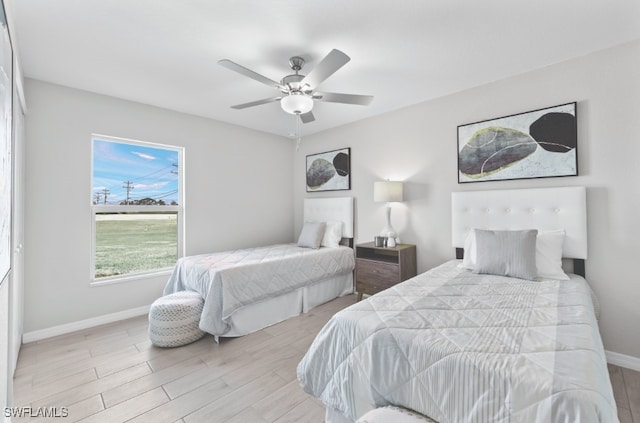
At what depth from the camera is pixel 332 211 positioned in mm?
4254

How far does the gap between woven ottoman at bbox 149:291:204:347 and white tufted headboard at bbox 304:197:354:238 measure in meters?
2.22

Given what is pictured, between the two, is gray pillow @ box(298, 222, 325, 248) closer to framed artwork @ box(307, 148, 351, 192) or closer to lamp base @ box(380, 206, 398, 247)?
framed artwork @ box(307, 148, 351, 192)

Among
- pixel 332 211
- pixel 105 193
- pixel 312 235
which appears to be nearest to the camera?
pixel 105 193

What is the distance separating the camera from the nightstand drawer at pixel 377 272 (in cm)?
313

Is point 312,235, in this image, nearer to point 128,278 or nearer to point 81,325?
point 128,278

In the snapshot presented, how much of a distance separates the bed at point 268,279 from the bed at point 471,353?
1325 mm

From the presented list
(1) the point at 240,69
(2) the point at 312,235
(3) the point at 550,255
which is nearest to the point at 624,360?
(3) the point at 550,255

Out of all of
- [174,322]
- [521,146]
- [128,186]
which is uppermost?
[521,146]

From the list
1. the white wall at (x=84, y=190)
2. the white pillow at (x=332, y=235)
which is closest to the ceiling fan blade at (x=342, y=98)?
the white pillow at (x=332, y=235)

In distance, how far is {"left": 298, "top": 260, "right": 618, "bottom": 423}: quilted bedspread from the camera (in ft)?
3.10

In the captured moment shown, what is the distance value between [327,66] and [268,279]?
209 cm

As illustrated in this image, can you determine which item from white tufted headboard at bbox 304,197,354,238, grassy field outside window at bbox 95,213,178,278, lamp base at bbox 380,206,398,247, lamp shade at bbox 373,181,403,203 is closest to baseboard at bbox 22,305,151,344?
grassy field outside window at bbox 95,213,178,278

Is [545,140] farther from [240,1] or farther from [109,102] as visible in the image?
[109,102]

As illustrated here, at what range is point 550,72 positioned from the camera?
2512 mm
